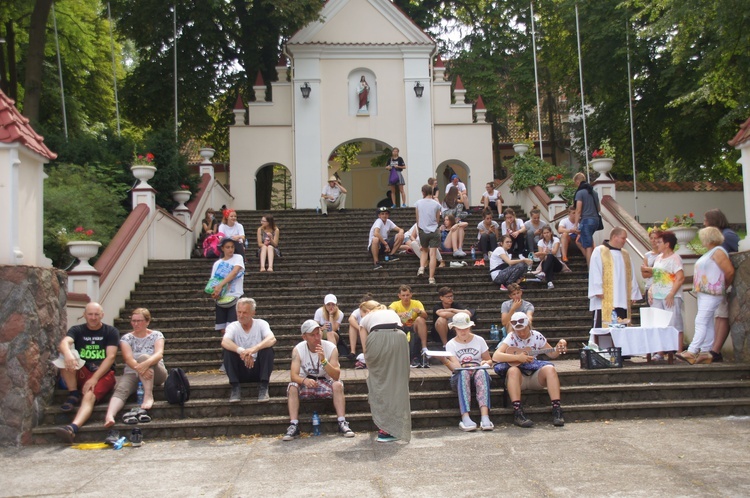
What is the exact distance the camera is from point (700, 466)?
6.99 metres

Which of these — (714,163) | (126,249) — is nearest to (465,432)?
(126,249)

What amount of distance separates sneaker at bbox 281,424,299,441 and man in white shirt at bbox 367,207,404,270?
6990 millimetres

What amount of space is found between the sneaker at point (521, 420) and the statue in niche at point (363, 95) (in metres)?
18.3

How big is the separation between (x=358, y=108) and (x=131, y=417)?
61.1 feet

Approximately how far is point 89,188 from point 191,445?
30.7ft

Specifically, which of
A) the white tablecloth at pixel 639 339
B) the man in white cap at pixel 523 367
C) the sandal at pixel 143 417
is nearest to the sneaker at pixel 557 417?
the man in white cap at pixel 523 367

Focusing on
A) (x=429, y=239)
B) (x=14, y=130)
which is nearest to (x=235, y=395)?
(x=14, y=130)

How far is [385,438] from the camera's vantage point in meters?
8.51

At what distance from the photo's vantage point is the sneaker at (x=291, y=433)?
8.66 meters

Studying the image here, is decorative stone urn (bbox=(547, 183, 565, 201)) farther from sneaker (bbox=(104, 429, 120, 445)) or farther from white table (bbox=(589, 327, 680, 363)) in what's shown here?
sneaker (bbox=(104, 429, 120, 445))

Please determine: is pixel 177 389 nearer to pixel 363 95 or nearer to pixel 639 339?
pixel 639 339

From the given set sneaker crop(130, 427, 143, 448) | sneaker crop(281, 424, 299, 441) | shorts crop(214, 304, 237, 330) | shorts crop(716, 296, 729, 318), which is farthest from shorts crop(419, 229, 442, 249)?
sneaker crop(130, 427, 143, 448)

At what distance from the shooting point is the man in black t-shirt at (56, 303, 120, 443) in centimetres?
926

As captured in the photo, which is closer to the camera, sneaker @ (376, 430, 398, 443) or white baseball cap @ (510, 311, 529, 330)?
sneaker @ (376, 430, 398, 443)
